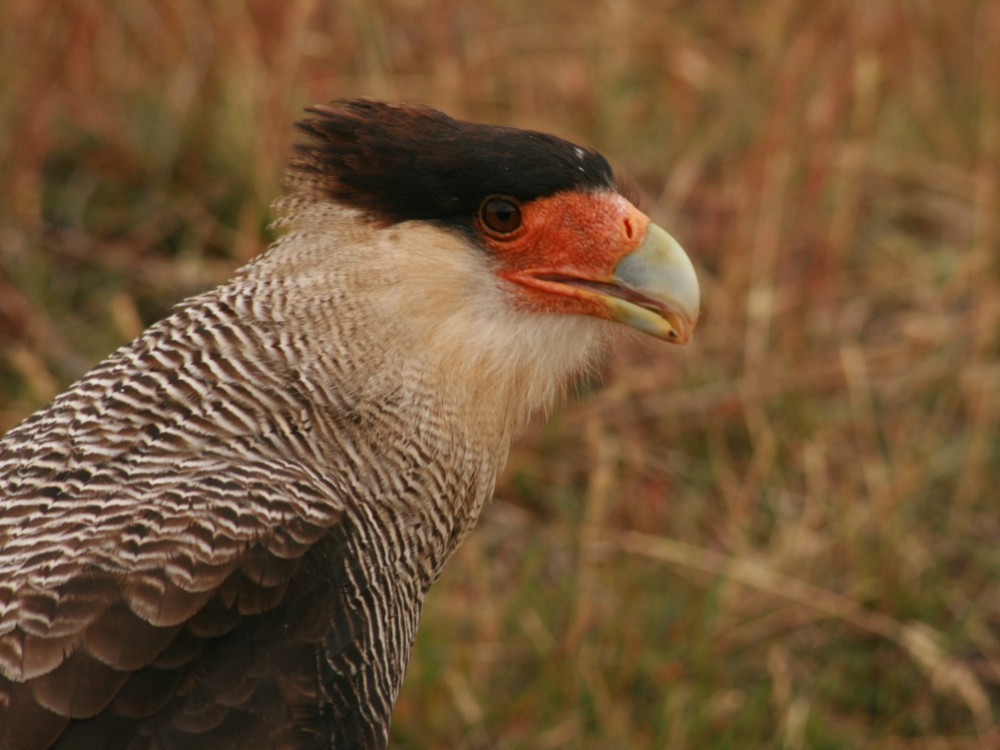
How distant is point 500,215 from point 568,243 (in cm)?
13

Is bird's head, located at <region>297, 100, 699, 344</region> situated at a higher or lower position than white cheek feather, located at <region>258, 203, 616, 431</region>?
higher

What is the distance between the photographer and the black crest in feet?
7.80

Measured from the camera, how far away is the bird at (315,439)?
2098 millimetres

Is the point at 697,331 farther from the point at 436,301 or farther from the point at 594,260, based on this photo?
the point at 436,301

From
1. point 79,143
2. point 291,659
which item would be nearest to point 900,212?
point 79,143

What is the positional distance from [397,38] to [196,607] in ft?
12.2

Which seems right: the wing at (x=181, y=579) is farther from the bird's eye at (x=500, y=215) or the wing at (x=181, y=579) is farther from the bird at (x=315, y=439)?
the bird's eye at (x=500, y=215)

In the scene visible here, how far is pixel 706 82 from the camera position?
5832 mm

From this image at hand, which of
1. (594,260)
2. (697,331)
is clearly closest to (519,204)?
(594,260)

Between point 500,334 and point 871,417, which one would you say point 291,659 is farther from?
point 871,417

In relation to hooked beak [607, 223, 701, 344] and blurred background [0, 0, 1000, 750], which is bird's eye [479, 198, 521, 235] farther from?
blurred background [0, 0, 1000, 750]

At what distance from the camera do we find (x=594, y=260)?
8.07 ft

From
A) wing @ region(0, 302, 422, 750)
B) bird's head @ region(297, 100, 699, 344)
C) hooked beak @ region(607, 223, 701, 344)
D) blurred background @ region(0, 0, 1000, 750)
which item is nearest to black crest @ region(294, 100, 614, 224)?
bird's head @ region(297, 100, 699, 344)

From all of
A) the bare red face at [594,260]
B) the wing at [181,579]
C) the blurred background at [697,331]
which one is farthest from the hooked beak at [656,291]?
the blurred background at [697,331]
